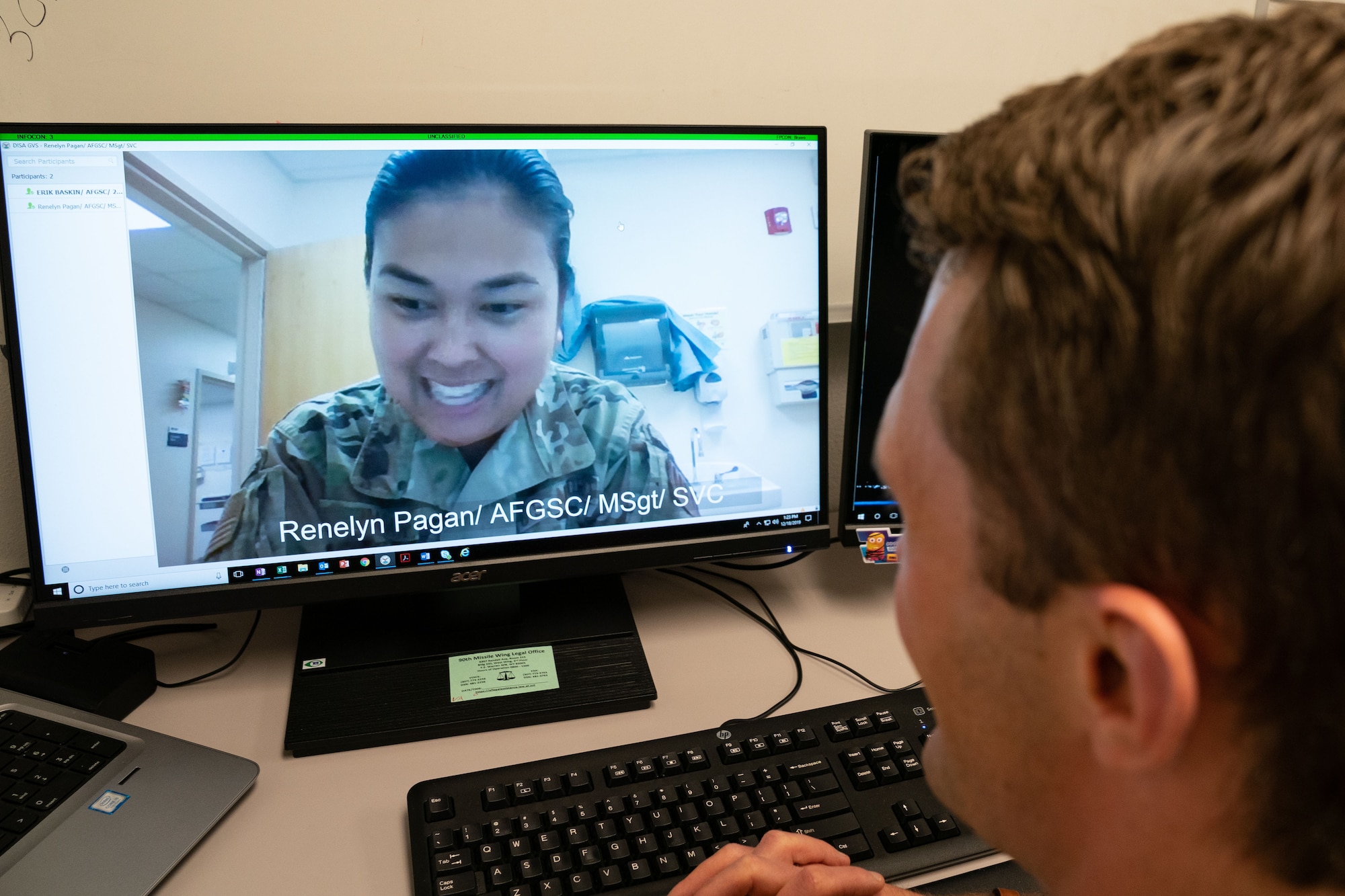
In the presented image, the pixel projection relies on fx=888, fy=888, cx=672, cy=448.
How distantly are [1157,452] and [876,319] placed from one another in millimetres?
632

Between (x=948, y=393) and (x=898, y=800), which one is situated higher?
(x=948, y=393)

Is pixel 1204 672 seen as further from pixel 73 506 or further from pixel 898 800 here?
pixel 73 506

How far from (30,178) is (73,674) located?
0.43 metres

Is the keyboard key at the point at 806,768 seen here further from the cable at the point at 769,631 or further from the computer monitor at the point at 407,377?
the computer monitor at the point at 407,377

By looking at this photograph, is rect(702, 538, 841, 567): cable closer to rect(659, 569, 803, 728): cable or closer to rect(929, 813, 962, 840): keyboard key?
rect(659, 569, 803, 728): cable

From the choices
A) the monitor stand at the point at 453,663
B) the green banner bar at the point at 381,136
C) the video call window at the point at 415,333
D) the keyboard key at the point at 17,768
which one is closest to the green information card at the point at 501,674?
the monitor stand at the point at 453,663

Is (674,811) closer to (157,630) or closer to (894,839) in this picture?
(894,839)

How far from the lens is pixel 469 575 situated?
2.79 ft

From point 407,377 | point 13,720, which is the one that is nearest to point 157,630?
point 13,720

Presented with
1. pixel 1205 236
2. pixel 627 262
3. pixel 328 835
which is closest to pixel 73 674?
pixel 328 835

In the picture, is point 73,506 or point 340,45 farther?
point 340,45

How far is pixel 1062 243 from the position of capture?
13.4 inches

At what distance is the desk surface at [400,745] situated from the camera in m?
0.66

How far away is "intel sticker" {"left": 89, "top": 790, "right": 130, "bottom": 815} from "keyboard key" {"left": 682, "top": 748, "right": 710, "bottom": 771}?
43 cm
